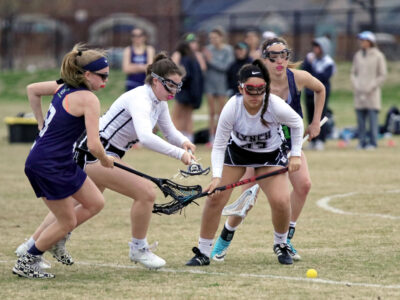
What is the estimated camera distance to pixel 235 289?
591 centimetres

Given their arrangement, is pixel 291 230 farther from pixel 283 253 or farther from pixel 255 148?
pixel 255 148

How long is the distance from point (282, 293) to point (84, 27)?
37195 millimetres

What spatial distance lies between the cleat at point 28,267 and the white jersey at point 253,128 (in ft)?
5.11

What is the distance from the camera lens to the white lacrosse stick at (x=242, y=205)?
7.05 m

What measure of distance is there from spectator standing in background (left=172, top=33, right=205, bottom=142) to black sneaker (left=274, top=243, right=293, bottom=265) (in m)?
8.59

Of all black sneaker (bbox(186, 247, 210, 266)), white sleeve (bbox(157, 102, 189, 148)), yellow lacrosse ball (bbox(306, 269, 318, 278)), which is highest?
white sleeve (bbox(157, 102, 189, 148))

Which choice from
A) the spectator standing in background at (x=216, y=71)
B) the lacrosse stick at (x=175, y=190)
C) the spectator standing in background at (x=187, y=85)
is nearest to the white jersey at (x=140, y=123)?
the lacrosse stick at (x=175, y=190)

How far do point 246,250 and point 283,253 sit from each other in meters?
0.68

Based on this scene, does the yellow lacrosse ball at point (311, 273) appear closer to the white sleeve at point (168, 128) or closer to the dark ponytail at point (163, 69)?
the white sleeve at point (168, 128)

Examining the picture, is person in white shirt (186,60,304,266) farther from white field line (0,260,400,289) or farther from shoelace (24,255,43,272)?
shoelace (24,255,43,272)

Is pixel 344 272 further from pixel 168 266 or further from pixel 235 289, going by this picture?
pixel 168 266

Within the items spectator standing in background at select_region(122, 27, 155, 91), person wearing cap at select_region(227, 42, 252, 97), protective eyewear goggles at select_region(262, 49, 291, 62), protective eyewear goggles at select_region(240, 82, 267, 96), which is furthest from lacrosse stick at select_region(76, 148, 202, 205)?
spectator standing in background at select_region(122, 27, 155, 91)

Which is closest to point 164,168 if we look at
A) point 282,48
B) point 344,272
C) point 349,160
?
point 349,160

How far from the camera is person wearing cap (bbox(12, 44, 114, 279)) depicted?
20.2 ft
